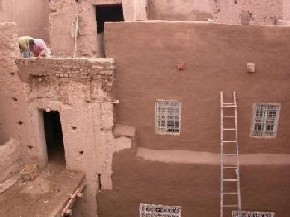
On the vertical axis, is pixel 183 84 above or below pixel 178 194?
above

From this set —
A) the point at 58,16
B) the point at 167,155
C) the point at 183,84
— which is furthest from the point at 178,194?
the point at 58,16

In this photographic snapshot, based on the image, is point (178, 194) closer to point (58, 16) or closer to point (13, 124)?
point (13, 124)

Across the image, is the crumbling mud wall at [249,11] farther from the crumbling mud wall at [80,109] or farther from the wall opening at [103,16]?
the crumbling mud wall at [80,109]

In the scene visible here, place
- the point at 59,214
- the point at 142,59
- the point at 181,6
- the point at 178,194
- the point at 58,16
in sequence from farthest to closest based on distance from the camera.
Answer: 1. the point at 181,6
2. the point at 58,16
3. the point at 178,194
4. the point at 142,59
5. the point at 59,214

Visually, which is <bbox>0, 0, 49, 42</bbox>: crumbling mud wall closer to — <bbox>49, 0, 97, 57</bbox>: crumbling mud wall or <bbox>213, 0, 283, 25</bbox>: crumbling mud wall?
<bbox>49, 0, 97, 57</bbox>: crumbling mud wall

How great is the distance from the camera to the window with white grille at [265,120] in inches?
486

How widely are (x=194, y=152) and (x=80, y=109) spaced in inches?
157

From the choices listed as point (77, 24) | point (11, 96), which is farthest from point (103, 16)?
point (11, 96)

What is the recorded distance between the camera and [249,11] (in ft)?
63.6

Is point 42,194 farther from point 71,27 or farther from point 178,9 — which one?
point 178,9

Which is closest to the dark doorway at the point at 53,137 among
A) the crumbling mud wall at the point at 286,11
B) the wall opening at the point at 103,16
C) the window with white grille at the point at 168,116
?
the wall opening at the point at 103,16

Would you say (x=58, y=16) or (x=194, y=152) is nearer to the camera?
(x=194, y=152)

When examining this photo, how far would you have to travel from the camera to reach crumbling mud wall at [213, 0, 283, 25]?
18.9m

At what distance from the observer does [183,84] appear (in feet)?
40.2
